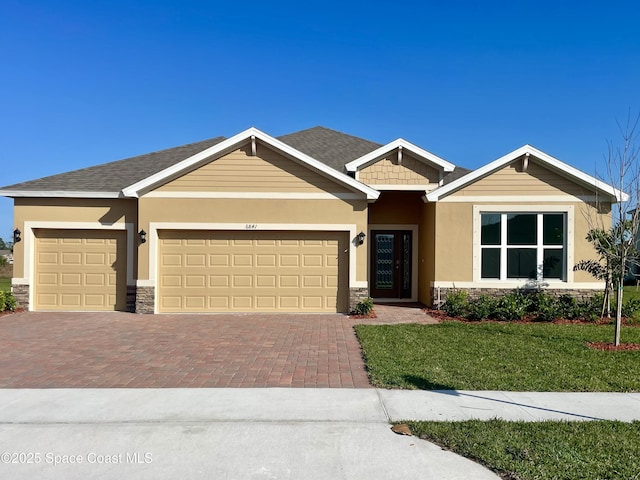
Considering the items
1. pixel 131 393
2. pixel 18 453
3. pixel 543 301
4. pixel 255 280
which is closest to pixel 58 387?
pixel 131 393

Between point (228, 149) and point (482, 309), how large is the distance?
26.0 ft

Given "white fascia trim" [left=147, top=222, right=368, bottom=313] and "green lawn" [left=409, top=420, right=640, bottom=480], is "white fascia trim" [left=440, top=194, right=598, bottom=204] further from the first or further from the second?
"green lawn" [left=409, top=420, right=640, bottom=480]

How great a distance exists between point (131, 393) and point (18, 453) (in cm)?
160

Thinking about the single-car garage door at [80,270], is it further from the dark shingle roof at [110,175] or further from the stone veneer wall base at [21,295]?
the dark shingle roof at [110,175]

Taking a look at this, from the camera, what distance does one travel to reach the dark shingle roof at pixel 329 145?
16.6m

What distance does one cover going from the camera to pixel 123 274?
12.7 m

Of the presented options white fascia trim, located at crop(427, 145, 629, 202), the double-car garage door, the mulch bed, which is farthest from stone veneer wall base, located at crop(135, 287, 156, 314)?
white fascia trim, located at crop(427, 145, 629, 202)

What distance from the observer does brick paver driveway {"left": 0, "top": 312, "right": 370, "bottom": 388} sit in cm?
621

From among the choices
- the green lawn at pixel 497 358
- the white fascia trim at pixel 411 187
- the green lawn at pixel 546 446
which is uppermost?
the white fascia trim at pixel 411 187

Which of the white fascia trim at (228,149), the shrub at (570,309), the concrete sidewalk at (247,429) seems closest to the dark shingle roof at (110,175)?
the white fascia trim at (228,149)

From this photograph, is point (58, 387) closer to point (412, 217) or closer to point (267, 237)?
point (267, 237)

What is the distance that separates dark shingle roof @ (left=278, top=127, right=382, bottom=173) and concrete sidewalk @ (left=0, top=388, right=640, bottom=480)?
1083cm

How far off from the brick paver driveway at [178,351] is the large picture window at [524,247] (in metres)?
4.81

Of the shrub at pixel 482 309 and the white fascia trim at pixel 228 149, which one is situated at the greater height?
the white fascia trim at pixel 228 149
